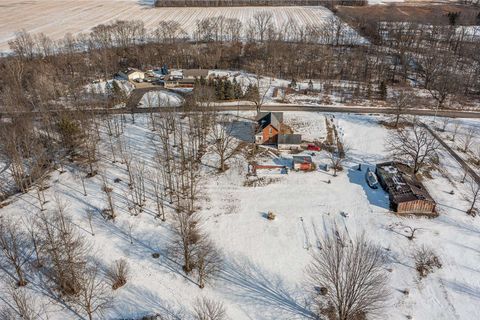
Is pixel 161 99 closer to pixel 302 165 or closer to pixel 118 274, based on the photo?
pixel 302 165

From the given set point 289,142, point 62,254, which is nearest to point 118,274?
point 62,254

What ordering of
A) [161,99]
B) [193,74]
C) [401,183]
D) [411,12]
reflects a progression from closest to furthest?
[401,183] → [161,99] → [193,74] → [411,12]

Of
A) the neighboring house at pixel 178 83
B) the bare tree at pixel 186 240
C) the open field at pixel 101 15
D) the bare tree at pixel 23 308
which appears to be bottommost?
the bare tree at pixel 23 308

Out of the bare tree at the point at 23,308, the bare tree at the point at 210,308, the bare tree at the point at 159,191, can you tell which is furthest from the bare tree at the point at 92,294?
the bare tree at the point at 159,191

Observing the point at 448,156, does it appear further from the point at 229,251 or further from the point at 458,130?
the point at 229,251

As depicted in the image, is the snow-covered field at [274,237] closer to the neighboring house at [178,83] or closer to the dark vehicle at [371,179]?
the dark vehicle at [371,179]
